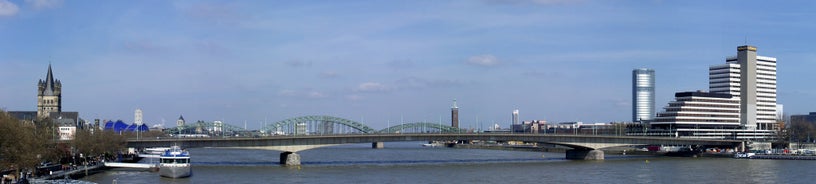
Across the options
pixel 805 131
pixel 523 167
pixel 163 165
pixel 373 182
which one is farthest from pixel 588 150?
pixel 805 131

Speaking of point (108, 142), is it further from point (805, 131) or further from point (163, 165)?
point (805, 131)

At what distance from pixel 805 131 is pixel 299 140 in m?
129

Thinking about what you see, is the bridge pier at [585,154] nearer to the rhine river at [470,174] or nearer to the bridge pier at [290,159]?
the rhine river at [470,174]


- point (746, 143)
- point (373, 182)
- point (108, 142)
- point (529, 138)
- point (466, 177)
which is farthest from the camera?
point (746, 143)

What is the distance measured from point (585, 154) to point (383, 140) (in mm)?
31136

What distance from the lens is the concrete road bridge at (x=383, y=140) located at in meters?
109

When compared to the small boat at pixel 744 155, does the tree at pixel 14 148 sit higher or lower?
higher

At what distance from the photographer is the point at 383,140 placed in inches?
4825

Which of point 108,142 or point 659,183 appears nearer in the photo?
point 659,183

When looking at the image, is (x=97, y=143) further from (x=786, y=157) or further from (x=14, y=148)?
(x=786, y=157)

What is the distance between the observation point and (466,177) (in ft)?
280

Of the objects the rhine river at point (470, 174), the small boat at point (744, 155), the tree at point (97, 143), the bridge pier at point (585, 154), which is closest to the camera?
the rhine river at point (470, 174)

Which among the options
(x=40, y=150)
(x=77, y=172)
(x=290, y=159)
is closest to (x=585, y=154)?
(x=290, y=159)

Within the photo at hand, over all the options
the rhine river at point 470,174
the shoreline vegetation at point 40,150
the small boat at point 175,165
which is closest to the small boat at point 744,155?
the rhine river at point 470,174
